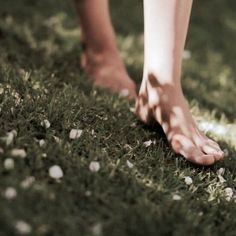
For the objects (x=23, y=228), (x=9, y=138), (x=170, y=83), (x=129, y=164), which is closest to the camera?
(x=23, y=228)

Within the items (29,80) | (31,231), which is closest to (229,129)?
(29,80)

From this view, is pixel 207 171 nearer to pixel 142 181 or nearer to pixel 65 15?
pixel 142 181

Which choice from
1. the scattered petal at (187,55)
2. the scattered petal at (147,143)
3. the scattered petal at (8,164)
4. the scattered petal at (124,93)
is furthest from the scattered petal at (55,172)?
the scattered petal at (187,55)

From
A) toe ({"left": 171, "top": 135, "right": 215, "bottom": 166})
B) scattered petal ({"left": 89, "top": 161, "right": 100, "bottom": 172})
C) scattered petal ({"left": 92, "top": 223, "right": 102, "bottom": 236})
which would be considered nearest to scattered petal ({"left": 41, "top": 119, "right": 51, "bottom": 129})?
scattered petal ({"left": 89, "top": 161, "right": 100, "bottom": 172})

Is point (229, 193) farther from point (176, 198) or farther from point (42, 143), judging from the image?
point (42, 143)

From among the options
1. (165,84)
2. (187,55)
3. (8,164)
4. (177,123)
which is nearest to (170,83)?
(165,84)

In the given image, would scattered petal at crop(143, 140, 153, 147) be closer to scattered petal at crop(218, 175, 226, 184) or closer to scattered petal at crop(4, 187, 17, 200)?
scattered petal at crop(218, 175, 226, 184)

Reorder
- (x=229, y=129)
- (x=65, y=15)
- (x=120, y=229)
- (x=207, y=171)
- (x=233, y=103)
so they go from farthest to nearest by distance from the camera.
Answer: (x=65, y=15) < (x=233, y=103) < (x=229, y=129) < (x=207, y=171) < (x=120, y=229)
